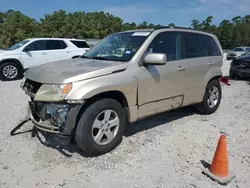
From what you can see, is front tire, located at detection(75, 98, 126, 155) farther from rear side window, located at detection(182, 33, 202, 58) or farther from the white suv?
the white suv

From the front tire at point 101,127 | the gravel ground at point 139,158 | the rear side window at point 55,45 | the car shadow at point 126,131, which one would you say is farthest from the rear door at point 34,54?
the front tire at point 101,127

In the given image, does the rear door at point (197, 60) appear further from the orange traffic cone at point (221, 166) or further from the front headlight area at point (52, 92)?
the front headlight area at point (52, 92)

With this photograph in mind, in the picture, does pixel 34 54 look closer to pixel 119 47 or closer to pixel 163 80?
pixel 119 47

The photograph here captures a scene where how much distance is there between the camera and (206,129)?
473 centimetres

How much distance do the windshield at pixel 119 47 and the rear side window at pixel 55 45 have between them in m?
6.84

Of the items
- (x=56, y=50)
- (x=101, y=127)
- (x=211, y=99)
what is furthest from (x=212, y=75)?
(x=56, y=50)

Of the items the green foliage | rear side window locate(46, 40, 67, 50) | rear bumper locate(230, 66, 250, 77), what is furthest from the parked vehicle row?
the green foliage

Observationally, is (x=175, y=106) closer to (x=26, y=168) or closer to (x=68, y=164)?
(x=68, y=164)

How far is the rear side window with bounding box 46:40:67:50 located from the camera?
10.9m

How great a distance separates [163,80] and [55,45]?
8140 millimetres

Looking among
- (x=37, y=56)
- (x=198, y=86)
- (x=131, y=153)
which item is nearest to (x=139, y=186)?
(x=131, y=153)

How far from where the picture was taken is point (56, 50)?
1103 centimetres

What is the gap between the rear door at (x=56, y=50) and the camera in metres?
10.9

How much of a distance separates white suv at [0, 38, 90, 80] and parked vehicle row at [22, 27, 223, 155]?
260 inches
